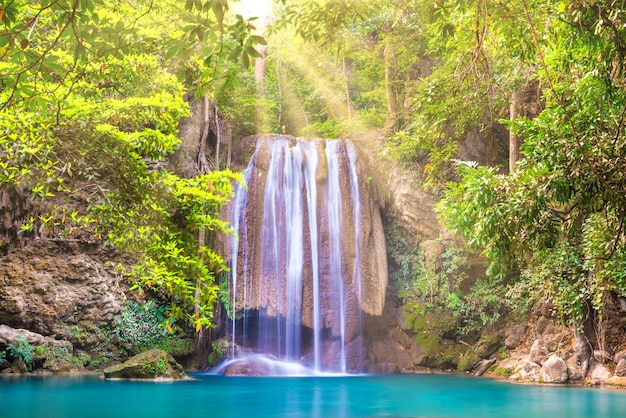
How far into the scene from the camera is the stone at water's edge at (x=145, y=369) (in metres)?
11.4

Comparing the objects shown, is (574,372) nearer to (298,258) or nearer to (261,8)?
(298,258)

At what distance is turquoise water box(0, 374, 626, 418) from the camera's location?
26.0 ft

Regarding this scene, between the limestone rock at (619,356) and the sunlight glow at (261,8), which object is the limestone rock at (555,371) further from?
the sunlight glow at (261,8)

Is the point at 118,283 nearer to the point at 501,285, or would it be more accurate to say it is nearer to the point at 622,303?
the point at 501,285

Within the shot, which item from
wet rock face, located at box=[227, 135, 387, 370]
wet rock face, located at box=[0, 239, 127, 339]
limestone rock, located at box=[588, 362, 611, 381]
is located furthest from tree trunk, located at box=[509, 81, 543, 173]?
wet rock face, located at box=[0, 239, 127, 339]

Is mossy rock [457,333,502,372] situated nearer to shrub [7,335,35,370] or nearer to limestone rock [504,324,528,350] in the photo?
limestone rock [504,324,528,350]

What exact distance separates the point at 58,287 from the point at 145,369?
3.38 metres

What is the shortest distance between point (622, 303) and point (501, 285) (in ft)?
11.1

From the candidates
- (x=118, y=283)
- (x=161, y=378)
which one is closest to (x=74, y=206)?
(x=118, y=283)

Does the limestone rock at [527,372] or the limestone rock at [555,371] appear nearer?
the limestone rock at [555,371]

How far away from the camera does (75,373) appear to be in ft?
40.4

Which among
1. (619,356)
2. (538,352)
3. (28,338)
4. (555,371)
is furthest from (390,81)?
(28,338)

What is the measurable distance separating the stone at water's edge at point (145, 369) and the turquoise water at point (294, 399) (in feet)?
1.44

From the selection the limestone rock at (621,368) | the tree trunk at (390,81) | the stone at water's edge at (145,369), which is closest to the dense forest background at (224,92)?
the limestone rock at (621,368)
